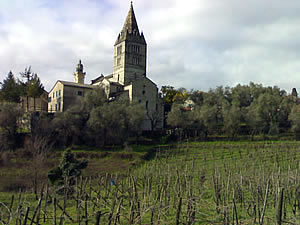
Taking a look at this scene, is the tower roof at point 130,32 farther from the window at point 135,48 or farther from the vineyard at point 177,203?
the vineyard at point 177,203

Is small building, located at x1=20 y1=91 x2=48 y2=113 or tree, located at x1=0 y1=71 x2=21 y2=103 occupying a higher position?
tree, located at x1=0 y1=71 x2=21 y2=103

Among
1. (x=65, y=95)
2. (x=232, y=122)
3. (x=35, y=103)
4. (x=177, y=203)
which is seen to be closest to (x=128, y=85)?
(x=65, y=95)

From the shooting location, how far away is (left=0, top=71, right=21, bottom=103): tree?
60.3m

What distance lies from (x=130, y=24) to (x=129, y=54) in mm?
7495

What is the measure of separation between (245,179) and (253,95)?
49991 mm

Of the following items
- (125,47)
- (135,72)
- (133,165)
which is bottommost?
(133,165)

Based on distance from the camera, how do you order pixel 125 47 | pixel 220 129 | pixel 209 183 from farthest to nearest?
pixel 125 47
pixel 220 129
pixel 209 183

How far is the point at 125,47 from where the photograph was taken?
6369 cm

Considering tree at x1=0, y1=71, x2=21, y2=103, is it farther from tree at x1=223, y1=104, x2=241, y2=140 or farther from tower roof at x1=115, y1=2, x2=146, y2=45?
tree at x1=223, y1=104, x2=241, y2=140

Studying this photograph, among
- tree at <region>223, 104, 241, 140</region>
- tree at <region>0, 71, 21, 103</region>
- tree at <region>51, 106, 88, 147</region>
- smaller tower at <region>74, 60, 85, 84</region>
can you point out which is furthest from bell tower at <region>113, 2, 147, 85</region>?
tree at <region>223, 104, 241, 140</region>

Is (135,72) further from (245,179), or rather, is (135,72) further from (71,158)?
(245,179)

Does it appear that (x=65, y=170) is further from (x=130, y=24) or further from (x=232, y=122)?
(x=130, y=24)

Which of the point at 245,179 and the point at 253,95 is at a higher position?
the point at 253,95

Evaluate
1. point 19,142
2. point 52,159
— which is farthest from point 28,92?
point 52,159
